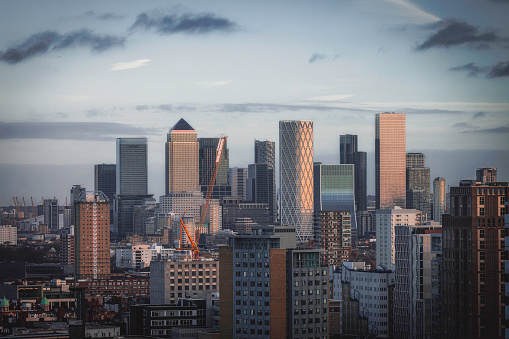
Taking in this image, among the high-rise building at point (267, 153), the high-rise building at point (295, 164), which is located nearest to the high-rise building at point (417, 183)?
the high-rise building at point (295, 164)

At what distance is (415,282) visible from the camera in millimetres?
56844

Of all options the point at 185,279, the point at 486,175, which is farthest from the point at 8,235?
the point at 486,175

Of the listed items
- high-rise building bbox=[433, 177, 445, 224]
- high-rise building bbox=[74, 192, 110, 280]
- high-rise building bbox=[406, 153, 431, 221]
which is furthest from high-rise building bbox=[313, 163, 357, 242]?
high-rise building bbox=[74, 192, 110, 280]

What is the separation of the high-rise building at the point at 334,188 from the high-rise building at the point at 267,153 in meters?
10.9

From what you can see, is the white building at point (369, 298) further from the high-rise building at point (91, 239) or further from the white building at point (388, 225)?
the high-rise building at point (91, 239)

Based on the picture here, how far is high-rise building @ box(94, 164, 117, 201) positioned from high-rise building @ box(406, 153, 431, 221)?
5319cm

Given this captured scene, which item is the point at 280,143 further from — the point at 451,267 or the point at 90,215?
the point at 451,267

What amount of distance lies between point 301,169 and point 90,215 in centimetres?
8510

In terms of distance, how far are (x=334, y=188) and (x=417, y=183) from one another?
28.2m

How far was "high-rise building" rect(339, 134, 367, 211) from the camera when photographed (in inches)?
6924

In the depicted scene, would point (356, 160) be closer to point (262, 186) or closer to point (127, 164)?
point (262, 186)

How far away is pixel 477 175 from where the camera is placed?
48.5 meters

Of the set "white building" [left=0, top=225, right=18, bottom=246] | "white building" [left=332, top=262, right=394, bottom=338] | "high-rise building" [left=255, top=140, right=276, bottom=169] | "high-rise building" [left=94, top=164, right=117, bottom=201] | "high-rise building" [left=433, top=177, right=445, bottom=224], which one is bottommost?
"white building" [left=332, top=262, right=394, bottom=338]

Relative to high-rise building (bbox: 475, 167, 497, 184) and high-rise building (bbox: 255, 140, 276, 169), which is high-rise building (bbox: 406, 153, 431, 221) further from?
high-rise building (bbox: 475, 167, 497, 184)
